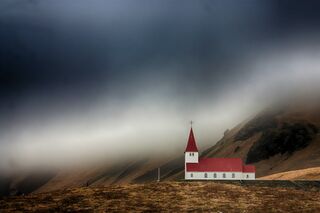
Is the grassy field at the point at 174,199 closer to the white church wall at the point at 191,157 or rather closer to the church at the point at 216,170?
the church at the point at 216,170

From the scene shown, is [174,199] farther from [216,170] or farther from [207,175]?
[216,170]

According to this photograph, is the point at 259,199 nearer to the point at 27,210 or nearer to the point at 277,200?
the point at 277,200

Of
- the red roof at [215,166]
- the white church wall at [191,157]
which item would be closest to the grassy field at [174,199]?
the red roof at [215,166]

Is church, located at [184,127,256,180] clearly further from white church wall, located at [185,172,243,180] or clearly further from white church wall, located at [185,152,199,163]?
white church wall, located at [185,152,199,163]

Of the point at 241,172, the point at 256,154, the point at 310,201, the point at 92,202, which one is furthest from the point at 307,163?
the point at 92,202

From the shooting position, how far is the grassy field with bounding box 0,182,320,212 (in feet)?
131

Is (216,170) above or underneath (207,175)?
above

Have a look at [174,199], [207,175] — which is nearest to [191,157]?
[207,175]

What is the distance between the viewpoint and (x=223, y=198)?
45.2 meters

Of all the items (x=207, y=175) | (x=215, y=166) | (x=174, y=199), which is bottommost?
(x=174, y=199)

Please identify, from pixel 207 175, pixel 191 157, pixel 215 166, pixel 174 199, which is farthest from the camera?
pixel 191 157

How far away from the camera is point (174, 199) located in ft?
146

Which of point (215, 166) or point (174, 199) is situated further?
point (215, 166)

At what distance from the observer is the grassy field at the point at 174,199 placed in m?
40.0
